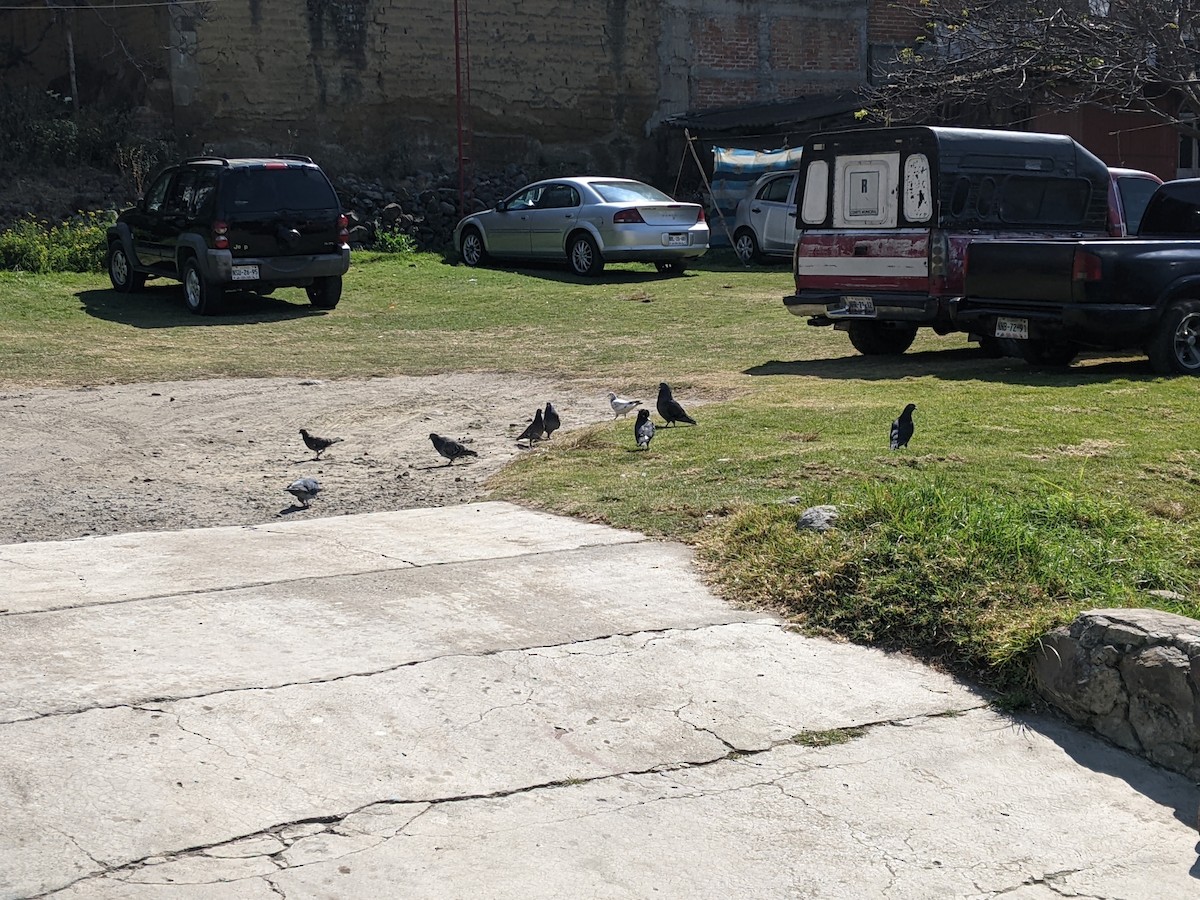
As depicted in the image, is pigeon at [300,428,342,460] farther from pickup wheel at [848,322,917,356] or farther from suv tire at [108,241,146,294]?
suv tire at [108,241,146,294]

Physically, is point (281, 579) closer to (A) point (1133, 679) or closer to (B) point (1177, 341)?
(A) point (1133, 679)

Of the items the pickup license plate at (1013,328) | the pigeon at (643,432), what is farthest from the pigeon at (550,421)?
the pickup license plate at (1013,328)

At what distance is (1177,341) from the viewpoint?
11906 mm

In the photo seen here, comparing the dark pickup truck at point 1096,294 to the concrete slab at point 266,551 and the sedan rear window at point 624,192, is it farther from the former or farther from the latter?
the sedan rear window at point 624,192

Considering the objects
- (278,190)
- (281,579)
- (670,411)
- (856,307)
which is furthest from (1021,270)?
(278,190)

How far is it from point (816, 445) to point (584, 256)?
44.9 ft

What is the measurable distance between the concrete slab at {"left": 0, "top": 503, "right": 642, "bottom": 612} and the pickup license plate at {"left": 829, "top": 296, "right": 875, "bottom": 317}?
646cm

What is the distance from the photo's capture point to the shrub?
21078 mm

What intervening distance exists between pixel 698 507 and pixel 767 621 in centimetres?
166

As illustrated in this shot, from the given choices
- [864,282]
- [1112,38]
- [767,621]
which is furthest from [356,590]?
[1112,38]

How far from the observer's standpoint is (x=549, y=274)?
74.7 ft

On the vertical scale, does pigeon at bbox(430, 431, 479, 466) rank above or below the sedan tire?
below

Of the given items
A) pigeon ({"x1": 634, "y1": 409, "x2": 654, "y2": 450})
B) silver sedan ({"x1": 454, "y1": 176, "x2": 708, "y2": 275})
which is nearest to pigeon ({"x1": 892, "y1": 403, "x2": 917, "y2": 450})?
pigeon ({"x1": 634, "y1": 409, "x2": 654, "y2": 450})

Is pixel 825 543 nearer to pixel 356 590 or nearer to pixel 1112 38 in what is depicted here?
pixel 356 590
